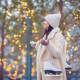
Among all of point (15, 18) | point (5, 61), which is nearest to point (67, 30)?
point (15, 18)

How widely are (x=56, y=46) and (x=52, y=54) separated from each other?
0.43ft

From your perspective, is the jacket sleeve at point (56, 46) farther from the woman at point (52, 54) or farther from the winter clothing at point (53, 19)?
the winter clothing at point (53, 19)

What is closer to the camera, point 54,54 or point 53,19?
point 54,54

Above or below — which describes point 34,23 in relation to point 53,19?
above

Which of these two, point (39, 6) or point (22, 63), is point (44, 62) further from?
point (22, 63)

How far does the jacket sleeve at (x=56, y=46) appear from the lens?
8.36 ft

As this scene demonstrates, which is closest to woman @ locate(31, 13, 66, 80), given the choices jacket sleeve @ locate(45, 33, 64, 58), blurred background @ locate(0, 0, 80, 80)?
jacket sleeve @ locate(45, 33, 64, 58)

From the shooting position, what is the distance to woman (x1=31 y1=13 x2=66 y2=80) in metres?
2.57

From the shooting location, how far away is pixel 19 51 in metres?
7.71

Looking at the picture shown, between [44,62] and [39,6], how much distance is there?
4536mm

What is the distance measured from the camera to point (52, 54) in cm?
261

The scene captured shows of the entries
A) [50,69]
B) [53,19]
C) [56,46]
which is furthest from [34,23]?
[50,69]

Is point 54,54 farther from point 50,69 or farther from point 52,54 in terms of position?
point 50,69

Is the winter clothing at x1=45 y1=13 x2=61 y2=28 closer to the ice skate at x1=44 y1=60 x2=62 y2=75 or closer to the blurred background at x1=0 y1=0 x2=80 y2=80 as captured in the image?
the ice skate at x1=44 y1=60 x2=62 y2=75
